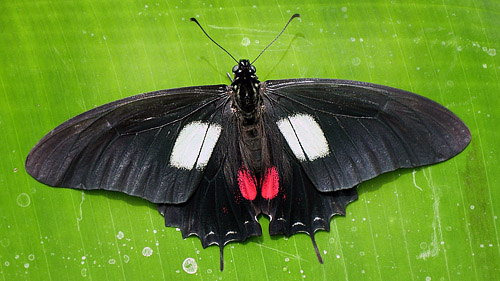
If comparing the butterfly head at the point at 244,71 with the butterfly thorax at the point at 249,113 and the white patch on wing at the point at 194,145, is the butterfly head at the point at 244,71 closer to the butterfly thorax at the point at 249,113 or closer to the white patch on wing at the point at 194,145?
the butterfly thorax at the point at 249,113

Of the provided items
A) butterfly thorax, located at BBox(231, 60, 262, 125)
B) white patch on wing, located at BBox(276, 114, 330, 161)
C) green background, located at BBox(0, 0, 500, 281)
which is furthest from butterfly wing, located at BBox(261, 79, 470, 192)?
green background, located at BBox(0, 0, 500, 281)

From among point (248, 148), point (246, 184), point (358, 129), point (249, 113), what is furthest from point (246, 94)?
point (358, 129)

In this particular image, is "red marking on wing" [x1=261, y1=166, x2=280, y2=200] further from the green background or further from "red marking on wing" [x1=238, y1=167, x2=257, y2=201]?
the green background

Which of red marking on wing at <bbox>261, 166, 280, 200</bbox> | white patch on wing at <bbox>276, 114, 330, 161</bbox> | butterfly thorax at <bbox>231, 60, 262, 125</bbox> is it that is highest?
butterfly thorax at <bbox>231, 60, 262, 125</bbox>

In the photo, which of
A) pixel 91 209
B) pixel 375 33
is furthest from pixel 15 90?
pixel 375 33

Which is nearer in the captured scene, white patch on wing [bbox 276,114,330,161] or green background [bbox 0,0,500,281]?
white patch on wing [bbox 276,114,330,161]

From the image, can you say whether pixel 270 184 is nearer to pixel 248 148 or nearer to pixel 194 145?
pixel 248 148

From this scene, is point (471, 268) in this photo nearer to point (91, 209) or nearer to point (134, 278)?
point (134, 278)
